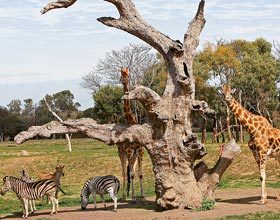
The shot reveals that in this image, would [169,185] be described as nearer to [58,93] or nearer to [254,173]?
[254,173]

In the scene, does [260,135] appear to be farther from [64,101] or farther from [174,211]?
[64,101]

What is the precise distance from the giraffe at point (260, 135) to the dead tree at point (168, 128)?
1.06 m

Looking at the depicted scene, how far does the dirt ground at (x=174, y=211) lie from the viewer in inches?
556

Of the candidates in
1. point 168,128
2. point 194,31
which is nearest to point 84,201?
point 168,128

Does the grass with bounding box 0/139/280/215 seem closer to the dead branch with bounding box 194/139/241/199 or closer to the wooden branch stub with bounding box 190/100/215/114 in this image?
the dead branch with bounding box 194/139/241/199

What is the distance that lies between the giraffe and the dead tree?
106cm

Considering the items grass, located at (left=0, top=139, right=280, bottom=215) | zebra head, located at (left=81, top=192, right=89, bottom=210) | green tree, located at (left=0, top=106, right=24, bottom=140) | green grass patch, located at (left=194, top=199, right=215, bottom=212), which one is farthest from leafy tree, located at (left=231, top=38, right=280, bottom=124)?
green tree, located at (left=0, top=106, right=24, bottom=140)

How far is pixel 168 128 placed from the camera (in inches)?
601

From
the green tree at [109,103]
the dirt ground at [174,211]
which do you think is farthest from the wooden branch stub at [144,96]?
the green tree at [109,103]

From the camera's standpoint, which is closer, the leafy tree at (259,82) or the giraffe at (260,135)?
the giraffe at (260,135)

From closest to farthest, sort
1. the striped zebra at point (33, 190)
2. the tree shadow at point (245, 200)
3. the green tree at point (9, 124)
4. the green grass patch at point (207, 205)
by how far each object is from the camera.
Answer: the green grass patch at point (207, 205) < the tree shadow at point (245, 200) < the striped zebra at point (33, 190) < the green tree at point (9, 124)

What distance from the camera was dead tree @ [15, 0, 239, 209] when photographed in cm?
1504

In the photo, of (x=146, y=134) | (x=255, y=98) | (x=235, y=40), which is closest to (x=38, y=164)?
(x=146, y=134)

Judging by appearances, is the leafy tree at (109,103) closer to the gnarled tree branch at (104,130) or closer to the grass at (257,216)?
the gnarled tree branch at (104,130)
